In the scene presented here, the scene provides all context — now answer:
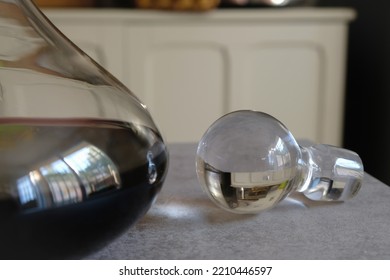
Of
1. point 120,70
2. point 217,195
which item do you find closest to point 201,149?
point 217,195

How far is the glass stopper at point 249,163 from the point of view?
418 millimetres

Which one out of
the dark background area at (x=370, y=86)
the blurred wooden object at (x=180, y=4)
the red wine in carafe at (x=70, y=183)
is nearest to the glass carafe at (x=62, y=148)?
the red wine in carafe at (x=70, y=183)

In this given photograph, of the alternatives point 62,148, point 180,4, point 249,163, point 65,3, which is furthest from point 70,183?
point 65,3

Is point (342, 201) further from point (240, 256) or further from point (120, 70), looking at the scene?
point (120, 70)

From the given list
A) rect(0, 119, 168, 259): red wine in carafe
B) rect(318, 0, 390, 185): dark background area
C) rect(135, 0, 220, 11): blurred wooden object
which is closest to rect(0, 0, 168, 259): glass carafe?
rect(0, 119, 168, 259): red wine in carafe

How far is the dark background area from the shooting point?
1.43 meters

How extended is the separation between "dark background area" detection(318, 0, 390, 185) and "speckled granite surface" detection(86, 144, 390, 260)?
977 millimetres

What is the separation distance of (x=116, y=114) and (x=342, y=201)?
0.68 ft

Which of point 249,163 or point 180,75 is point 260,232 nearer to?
point 249,163

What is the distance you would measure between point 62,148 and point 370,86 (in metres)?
1.27

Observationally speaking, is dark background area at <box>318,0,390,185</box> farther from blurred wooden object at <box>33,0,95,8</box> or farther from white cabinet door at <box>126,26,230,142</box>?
blurred wooden object at <box>33,0,95,8</box>

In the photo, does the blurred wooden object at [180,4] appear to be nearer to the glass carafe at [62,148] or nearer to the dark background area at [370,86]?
the dark background area at [370,86]

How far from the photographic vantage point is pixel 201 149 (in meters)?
0.44

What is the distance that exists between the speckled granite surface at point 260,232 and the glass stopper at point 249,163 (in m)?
0.02
